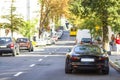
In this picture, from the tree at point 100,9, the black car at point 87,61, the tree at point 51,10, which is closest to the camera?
the black car at point 87,61

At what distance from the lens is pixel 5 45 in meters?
34.8

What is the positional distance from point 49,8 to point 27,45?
1148 inches

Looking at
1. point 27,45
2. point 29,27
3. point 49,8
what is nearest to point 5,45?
point 27,45

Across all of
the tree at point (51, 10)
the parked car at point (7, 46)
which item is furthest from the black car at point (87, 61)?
the tree at point (51, 10)

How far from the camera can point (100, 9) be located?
36188mm

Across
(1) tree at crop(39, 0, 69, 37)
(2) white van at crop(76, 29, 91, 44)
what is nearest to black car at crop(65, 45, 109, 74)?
(2) white van at crop(76, 29, 91, 44)

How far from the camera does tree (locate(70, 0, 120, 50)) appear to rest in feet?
117

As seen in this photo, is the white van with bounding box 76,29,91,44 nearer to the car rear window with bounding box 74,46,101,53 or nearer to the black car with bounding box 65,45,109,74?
the car rear window with bounding box 74,46,101,53

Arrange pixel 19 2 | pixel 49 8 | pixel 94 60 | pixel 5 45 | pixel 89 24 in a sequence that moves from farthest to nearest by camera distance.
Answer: pixel 19 2
pixel 49 8
pixel 89 24
pixel 5 45
pixel 94 60

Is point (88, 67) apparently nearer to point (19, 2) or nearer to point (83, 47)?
point (83, 47)

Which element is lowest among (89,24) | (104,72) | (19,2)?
(104,72)

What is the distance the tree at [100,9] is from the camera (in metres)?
35.8

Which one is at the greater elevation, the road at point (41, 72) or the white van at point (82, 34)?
the white van at point (82, 34)

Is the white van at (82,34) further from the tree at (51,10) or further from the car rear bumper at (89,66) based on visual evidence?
the car rear bumper at (89,66)
